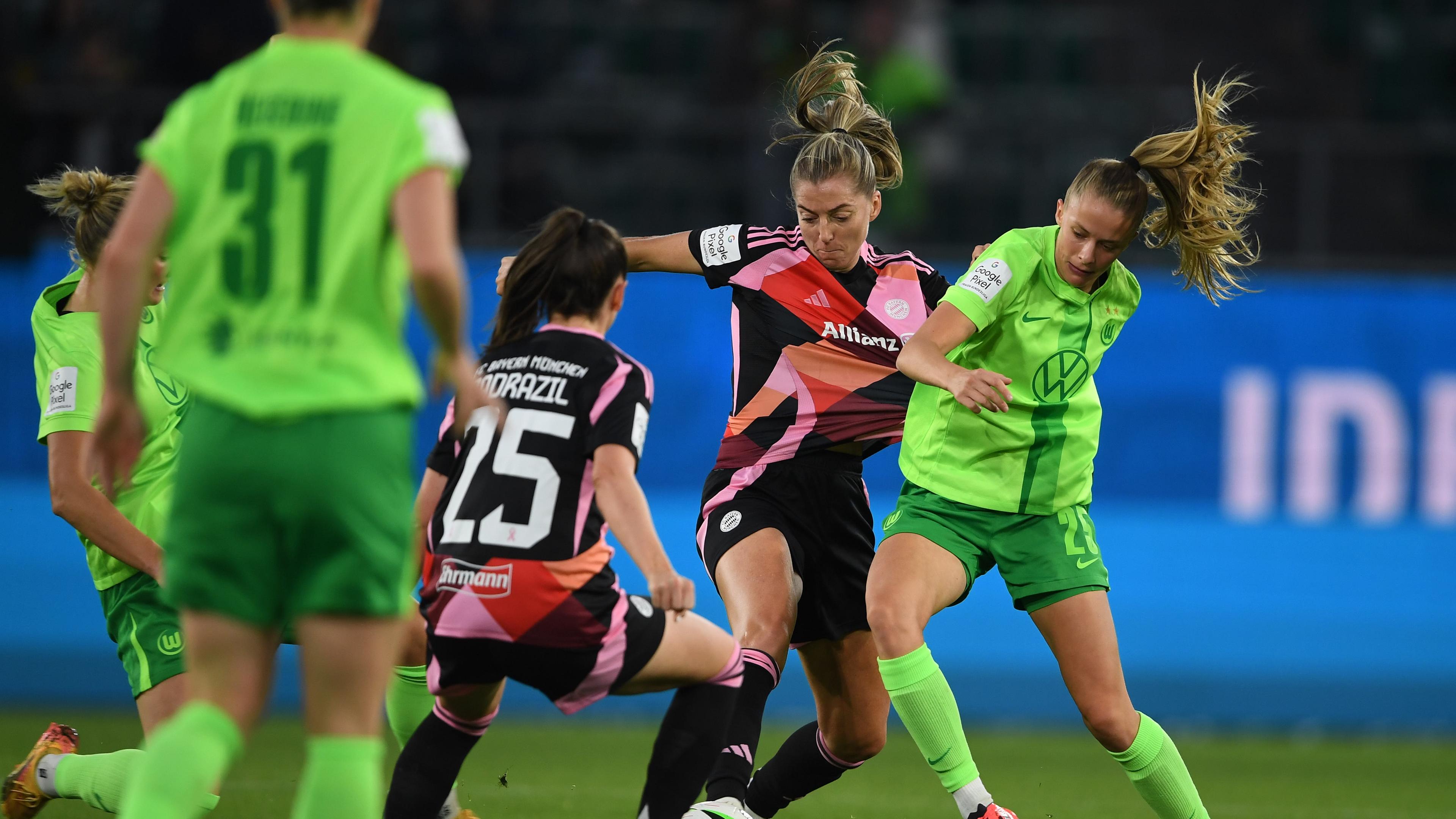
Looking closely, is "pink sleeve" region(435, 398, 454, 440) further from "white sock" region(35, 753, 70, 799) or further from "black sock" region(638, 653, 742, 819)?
"white sock" region(35, 753, 70, 799)

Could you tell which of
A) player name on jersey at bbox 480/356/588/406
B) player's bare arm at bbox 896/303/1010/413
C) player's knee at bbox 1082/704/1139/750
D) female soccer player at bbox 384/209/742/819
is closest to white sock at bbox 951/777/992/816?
player's knee at bbox 1082/704/1139/750

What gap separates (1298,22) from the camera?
1359cm

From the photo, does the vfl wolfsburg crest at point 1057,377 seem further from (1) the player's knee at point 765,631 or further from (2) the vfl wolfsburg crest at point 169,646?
(2) the vfl wolfsburg crest at point 169,646

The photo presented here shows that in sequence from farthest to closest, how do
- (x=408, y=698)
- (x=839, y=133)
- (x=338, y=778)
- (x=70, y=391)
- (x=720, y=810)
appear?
(x=839, y=133), (x=408, y=698), (x=720, y=810), (x=70, y=391), (x=338, y=778)

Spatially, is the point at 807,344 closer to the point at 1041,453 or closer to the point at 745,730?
the point at 1041,453

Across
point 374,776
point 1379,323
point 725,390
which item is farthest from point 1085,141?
point 374,776

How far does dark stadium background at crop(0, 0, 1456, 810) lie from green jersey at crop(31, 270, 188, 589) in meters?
3.66

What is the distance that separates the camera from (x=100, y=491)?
454cm

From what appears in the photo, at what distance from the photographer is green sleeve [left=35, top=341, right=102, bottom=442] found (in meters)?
4.45

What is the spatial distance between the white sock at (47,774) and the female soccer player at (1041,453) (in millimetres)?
2462

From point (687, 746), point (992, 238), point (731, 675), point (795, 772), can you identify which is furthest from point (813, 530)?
point (992, 238)

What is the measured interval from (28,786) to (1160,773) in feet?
11.0

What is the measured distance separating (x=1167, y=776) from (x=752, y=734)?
1.21 meters

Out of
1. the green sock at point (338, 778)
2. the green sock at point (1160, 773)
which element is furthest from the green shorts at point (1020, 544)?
the green sock at point (338, 778)
